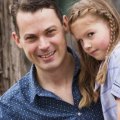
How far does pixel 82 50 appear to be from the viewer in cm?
264

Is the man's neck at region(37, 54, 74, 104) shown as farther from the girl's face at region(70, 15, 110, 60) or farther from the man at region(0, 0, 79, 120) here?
the girl's face at region(70, 15, 110, 60)

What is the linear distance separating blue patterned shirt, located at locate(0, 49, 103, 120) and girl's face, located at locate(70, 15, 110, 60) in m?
0.36

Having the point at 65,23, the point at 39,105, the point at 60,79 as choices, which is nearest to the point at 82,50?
the point at 65,23

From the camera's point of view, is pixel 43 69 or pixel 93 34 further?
pixel 43 69

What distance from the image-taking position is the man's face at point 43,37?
8.64 ft

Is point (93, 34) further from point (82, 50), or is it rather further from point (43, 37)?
point (43, 37)

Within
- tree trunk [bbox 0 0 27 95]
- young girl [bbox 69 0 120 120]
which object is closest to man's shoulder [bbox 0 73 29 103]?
young girl [bbox 69 0 120 120]

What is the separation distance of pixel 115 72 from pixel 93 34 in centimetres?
30

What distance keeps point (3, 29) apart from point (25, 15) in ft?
4.69

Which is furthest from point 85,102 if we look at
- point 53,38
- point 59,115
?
point 53,38

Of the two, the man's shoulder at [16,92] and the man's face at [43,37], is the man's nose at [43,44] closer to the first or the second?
the man's face at [43,37]

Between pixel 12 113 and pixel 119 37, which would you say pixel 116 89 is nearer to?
pixel 119 37

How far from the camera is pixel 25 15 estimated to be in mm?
2668

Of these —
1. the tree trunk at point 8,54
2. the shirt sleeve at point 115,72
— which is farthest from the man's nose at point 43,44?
the tree trunk at point 8,54
